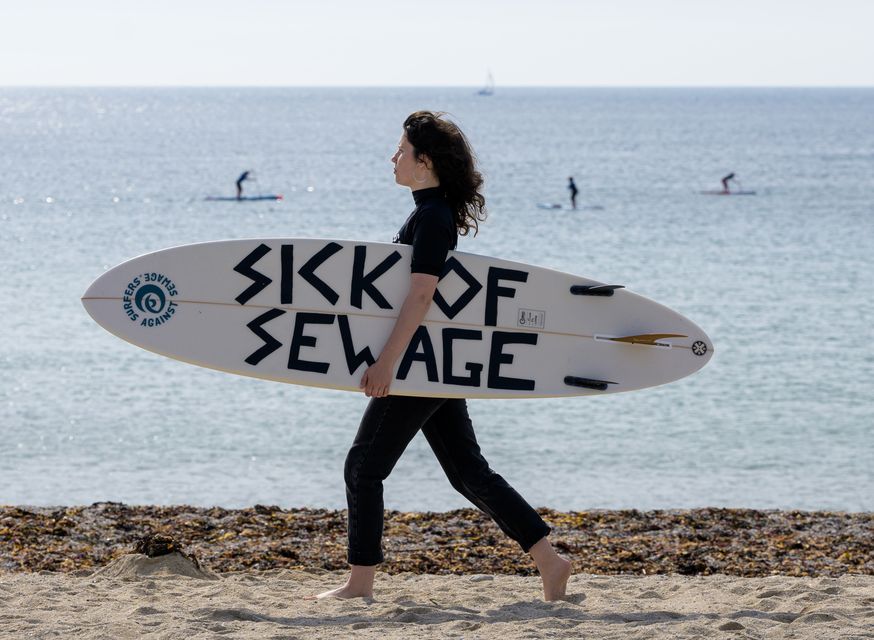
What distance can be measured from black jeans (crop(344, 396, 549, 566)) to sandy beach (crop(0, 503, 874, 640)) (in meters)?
0.25

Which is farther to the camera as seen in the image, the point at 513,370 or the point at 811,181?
the point at 811,181

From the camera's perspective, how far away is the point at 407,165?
3982 millimetres

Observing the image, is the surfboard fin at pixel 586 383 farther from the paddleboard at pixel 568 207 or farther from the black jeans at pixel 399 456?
the paddleboard at pixel 568 207

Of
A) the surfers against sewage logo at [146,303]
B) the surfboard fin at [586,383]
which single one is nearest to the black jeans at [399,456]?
the surfboard fin at [586,383]

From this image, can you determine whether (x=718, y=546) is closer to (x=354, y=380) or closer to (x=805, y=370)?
(x=354, y=380)

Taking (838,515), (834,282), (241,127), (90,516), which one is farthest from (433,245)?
(241,127)

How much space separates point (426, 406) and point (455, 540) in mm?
1851

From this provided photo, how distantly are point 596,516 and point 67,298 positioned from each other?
52.6 ft

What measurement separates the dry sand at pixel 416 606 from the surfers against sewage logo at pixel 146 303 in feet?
3.11

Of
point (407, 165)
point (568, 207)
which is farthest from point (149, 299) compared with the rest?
point (568, 207)

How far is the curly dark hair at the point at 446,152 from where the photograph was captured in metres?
3.97

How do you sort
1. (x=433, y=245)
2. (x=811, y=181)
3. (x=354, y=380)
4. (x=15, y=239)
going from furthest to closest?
1. (x=811, y=181)
2. (x=15, y=239)
3. (x=354, y=380)
4. (x=433, y=245)

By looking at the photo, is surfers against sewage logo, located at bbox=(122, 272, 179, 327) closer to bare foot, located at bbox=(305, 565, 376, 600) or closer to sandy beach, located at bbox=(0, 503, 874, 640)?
sandy beach, located at bbox=(0, 503, 874, 640)

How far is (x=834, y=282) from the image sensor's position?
75.6 feet
